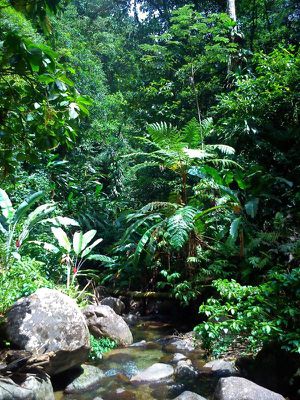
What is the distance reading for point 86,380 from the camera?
4.29 m

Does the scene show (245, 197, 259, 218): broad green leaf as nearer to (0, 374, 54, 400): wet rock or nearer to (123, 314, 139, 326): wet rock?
(123, 314, 139, 326): wet rock

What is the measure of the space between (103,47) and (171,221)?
13.3m

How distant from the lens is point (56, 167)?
10469 mm

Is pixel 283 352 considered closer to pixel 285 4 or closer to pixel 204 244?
pixel 204 244

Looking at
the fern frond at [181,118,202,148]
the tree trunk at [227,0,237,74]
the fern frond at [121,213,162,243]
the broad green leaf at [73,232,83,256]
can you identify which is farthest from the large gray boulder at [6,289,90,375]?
the tree trunk at [227,0,237,74]

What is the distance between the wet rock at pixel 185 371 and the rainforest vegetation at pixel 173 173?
66cm

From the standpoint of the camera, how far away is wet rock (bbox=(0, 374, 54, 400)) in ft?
10.3

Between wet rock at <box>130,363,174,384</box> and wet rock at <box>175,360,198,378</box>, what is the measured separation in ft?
0.25

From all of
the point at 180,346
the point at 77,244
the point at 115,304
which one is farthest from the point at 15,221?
the point at 180,346

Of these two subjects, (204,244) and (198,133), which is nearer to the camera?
(204,244)

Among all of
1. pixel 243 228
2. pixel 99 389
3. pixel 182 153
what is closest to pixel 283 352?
pixel 99 389

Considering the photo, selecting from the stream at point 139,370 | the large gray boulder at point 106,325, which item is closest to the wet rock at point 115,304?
the stream at point 139,370

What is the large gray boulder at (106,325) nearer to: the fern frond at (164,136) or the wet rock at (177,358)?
the wet rock at (177,358)

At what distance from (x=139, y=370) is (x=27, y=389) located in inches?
67.9
